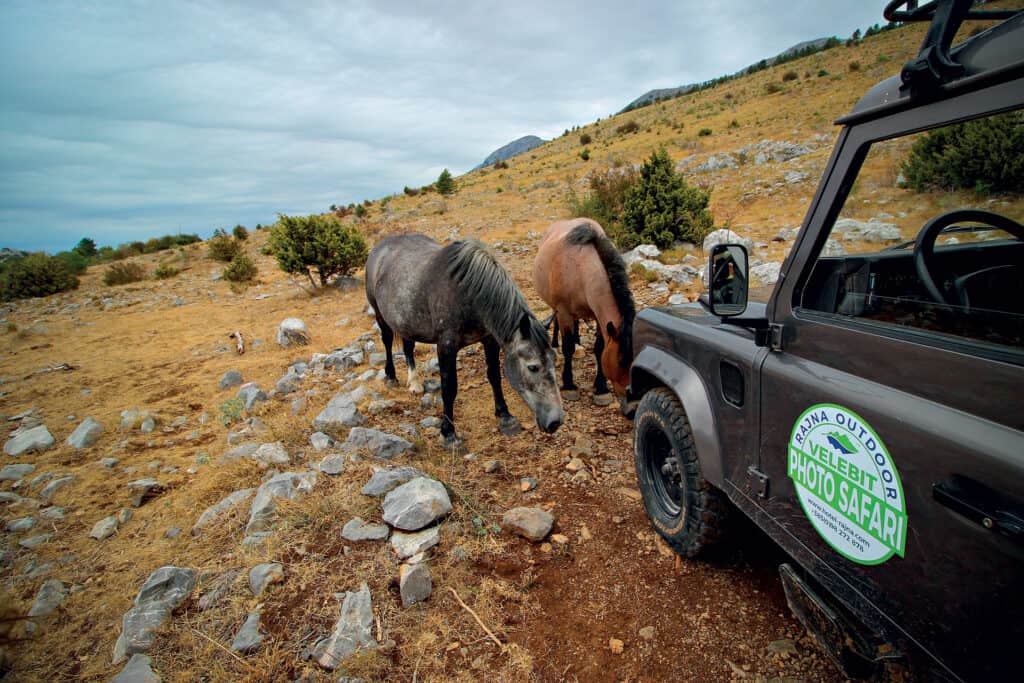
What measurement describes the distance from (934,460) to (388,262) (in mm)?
5400

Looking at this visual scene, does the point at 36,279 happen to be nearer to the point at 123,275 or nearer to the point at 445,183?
the point at 123,275

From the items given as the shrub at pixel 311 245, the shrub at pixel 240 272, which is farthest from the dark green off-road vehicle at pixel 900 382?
the shrub at pixel 240 272

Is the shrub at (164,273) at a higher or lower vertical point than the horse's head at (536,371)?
higher

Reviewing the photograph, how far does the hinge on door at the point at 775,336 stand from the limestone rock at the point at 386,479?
277 centimetres

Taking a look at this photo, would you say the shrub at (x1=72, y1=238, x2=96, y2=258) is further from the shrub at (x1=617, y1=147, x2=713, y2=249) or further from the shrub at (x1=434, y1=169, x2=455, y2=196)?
the shrub at (x1=617, y1=147, x2=713, y2=249)

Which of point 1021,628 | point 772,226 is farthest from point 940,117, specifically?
point 772,226

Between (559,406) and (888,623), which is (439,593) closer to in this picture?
(559,406)

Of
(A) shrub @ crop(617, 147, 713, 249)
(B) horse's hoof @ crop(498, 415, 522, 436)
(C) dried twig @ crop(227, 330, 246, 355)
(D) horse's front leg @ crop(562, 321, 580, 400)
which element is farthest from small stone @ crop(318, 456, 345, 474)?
(A) shrub @ crop(617, 147, 713, 249)

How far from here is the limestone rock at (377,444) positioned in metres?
3.85

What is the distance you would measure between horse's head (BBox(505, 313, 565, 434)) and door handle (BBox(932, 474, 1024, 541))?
9.13 ft

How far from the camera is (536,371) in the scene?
149 inches

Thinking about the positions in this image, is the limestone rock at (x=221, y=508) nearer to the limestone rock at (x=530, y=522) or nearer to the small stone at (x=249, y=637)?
the small stone at (x=249, y=637)

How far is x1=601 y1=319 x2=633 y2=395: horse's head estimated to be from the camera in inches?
156

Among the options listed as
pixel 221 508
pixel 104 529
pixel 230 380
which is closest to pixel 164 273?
pixel 230 380
